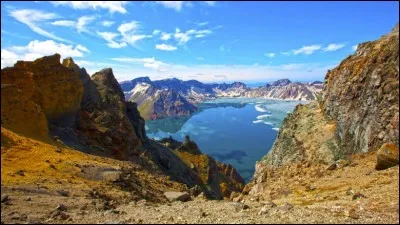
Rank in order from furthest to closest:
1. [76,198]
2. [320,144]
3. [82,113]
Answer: [82,113], [320,144], [76,198]

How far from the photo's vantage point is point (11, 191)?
56.0 feet

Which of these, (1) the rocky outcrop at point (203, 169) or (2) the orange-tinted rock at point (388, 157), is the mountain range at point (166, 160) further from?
(1) the rocky outcrop at point (203, 169)

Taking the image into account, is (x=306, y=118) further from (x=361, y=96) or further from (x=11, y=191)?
(x=11, y=191)

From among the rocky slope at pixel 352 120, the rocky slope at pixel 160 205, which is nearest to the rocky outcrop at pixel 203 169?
the rocky slope at pixel 352 120

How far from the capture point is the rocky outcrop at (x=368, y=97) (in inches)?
1353

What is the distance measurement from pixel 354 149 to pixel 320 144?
6.18 m

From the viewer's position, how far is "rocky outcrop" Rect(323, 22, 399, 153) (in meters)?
34.4

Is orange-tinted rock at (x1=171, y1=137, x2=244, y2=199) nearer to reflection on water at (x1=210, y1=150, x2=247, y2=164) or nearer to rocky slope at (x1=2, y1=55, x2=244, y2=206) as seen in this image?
rocky slope at (x1=2, y1=55, x2=244, y2=206)

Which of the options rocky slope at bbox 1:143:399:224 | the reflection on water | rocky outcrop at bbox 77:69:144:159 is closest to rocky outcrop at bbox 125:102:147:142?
rocky outcrop at bbox 77:69:144:159

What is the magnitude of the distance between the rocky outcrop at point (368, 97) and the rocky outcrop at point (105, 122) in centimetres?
2856

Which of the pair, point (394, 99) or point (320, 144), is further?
point (320, 144)

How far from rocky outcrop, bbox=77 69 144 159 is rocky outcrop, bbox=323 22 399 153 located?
93.7ft

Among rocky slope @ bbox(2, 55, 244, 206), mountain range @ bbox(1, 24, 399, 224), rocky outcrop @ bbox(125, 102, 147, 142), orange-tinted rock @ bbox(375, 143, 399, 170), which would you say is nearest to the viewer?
mountain range @ bbox(1, 24, 399, 224)

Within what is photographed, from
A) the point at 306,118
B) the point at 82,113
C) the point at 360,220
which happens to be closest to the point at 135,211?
the point at 360,220
